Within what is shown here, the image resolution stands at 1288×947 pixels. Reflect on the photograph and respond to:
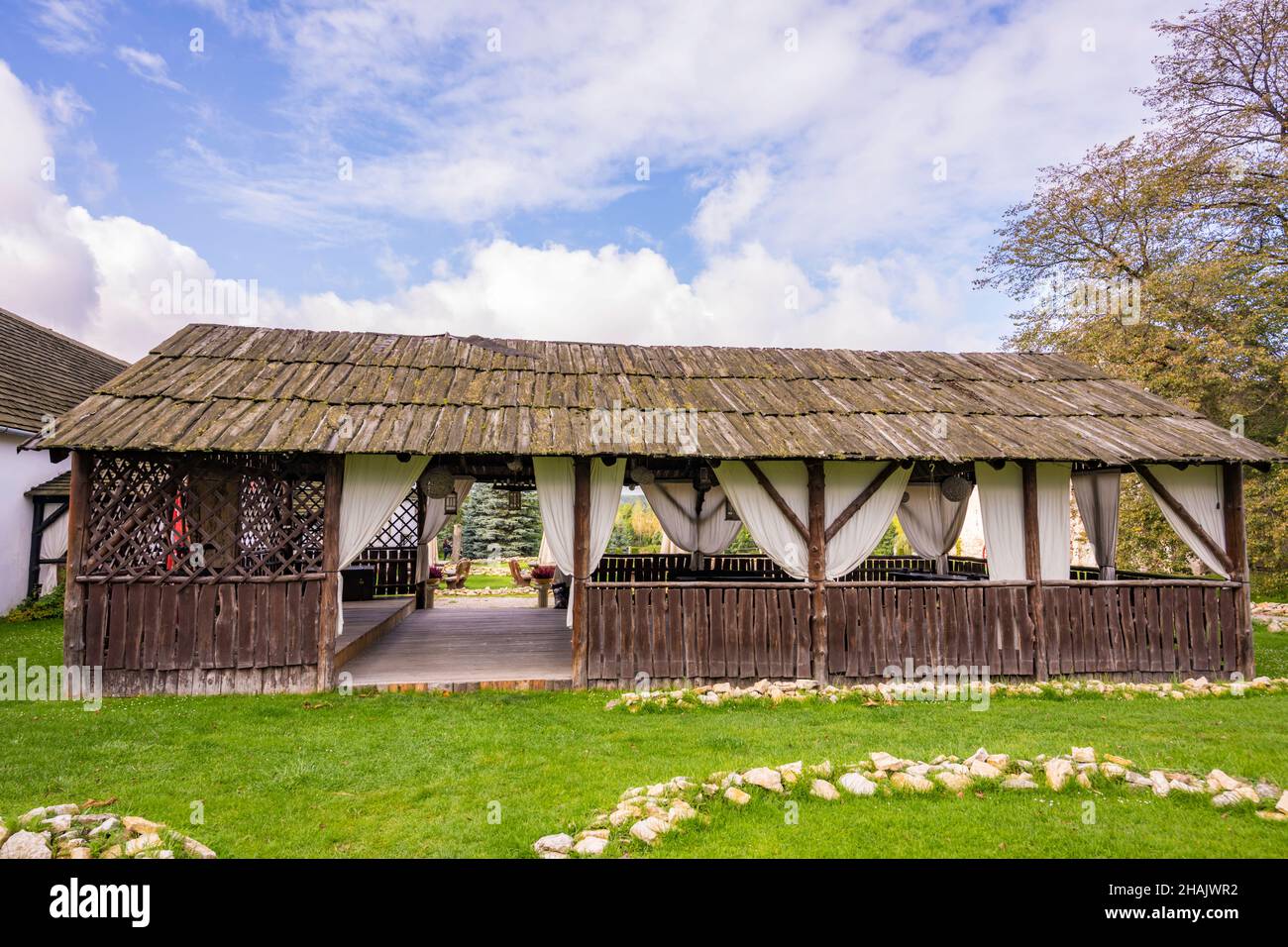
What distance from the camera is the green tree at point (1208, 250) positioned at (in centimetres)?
1238

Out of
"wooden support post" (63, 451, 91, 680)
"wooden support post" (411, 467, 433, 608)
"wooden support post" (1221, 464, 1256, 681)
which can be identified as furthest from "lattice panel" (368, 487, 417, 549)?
"wooden support post" (1221, 464, 1256, 681)

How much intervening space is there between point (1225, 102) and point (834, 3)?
10754mm

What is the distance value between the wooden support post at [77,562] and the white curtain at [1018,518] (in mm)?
9445

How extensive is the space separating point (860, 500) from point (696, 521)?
4.54 metres

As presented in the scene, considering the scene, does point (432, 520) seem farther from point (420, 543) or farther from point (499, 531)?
point (499, 531)

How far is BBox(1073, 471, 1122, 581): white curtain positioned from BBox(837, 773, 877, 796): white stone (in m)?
6.45

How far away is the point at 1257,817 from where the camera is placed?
3529mm

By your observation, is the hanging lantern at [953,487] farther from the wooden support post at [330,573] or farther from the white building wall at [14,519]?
the white building wall at [14,519]

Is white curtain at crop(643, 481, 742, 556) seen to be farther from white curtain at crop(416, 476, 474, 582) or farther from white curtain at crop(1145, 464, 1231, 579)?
white curtain at crop(1145, 464, 1231, 579)

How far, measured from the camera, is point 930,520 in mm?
10828

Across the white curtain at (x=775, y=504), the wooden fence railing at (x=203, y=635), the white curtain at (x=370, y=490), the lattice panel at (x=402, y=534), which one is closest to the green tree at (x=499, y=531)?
the lattice panel at (x=402, y=534)

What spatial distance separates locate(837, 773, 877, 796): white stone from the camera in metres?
3.86
